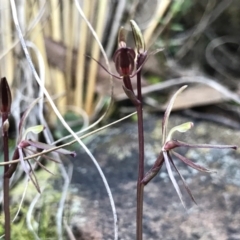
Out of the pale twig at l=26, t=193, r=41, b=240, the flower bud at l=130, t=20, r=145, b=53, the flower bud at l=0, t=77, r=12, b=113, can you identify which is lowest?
the pale twig at l=26, t=193, r=41, b=240

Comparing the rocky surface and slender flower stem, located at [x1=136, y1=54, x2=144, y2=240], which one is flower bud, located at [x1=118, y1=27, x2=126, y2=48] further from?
the rocky surface

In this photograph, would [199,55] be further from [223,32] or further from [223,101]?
[223,101]

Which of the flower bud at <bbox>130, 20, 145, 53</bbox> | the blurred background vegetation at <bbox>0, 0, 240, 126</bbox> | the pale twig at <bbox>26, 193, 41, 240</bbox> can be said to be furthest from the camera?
the blurred background vegetation at <bbox>0, 0, 240, 126</bbox>

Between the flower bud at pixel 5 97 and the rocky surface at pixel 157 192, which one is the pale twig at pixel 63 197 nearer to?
the rocky surface at pixel 157 192

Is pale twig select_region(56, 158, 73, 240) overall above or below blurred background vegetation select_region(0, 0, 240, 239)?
below

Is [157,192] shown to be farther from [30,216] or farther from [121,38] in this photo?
[121,38]

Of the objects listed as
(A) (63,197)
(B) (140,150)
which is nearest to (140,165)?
(B) (140,150)

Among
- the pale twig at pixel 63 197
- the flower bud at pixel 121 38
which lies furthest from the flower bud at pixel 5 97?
the pale twig at pixel 63 197

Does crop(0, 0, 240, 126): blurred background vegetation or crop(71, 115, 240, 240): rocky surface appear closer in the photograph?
crop(71, 115, 240, 240): rocky surface

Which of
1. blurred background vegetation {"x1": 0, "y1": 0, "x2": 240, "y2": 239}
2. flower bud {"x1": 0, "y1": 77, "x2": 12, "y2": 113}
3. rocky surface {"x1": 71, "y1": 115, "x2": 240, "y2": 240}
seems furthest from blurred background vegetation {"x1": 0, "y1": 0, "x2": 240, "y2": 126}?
flower bud {"x1": 0, "y1": 77, "x2": 12, "y2": 113}
